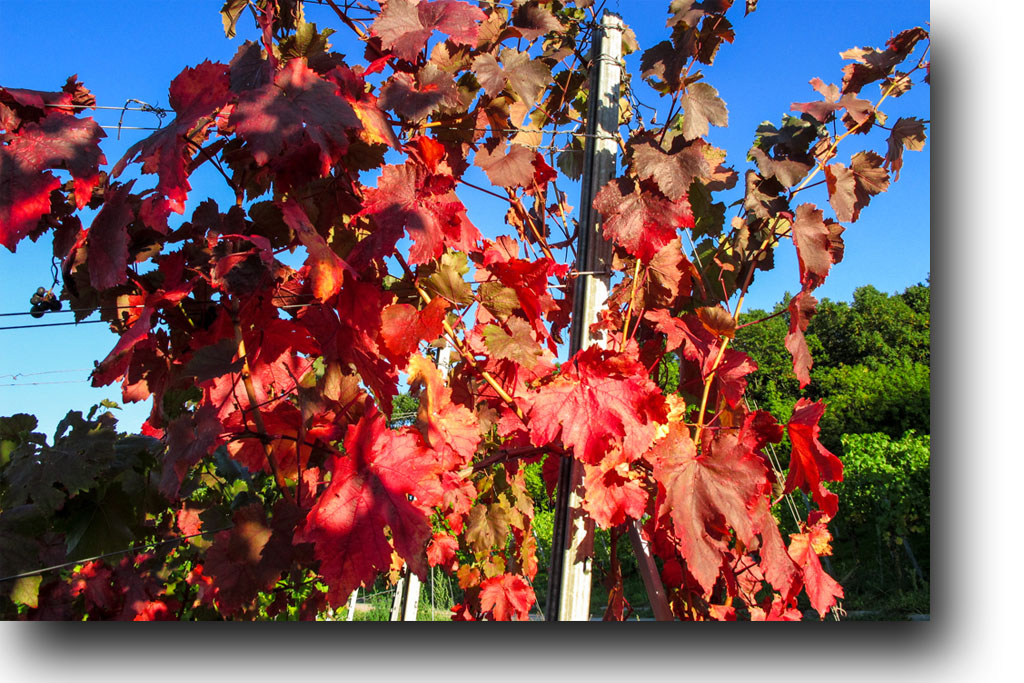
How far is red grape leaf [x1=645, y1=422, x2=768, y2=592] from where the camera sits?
0.99 metres

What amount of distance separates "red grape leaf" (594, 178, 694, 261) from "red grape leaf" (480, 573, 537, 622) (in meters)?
0.96

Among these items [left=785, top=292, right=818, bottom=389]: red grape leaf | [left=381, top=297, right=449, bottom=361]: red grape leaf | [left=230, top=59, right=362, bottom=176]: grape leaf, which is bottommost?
[left=381, top=297, right=449, bottom=361]: red grape leaf

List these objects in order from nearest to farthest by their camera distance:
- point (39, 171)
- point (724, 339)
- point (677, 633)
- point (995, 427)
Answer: point (39, 171) < point (724, 339) < point (677, 633) < point (995, 427)

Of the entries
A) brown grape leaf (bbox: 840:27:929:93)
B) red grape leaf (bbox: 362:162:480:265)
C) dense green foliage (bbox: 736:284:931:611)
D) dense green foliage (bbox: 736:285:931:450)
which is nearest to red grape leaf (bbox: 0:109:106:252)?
red grape leaf (bbox: 362:162:480:265)

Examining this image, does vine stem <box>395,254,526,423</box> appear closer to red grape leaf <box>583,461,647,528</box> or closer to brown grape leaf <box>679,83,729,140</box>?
red grape leaf <box>583,461,647,528</box>

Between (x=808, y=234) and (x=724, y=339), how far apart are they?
0.73 ft

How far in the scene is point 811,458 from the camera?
111 cm

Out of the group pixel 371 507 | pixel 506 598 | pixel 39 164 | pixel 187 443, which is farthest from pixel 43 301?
pixel 506 598

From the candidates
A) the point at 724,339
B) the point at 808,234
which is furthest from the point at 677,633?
the point at 808,234

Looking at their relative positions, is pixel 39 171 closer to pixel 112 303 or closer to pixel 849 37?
pixel 112 303

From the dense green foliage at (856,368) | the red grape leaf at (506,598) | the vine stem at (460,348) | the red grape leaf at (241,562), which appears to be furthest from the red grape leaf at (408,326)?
the dense green foliage at (856,368)

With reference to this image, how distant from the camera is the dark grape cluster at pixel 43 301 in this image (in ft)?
3.57

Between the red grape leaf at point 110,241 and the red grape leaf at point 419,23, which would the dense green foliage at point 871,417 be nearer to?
the red grape leaf at point 419,23

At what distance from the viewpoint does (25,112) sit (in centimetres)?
93
